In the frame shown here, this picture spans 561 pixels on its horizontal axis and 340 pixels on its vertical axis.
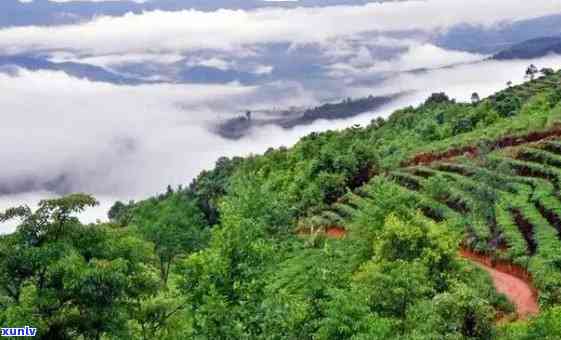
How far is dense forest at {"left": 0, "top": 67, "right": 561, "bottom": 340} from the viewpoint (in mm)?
26406

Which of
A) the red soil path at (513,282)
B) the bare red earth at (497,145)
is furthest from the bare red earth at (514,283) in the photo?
the bare red earth at (497,145)

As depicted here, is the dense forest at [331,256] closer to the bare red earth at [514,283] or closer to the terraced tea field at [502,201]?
the terraced tea field at [502,201]

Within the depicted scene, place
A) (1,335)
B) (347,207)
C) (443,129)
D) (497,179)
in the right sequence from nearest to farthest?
(1,335) < (497,179) < (347,207) < (443,129)

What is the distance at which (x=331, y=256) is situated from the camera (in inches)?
1761

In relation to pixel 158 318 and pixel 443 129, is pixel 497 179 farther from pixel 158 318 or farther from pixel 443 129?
pixel 443 129

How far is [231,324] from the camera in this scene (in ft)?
109

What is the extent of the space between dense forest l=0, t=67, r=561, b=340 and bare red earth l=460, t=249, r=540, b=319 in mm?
466

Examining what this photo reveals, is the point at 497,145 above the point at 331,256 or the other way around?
above

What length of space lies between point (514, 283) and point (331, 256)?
1523 cm

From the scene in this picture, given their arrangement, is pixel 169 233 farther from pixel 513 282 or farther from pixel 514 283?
pixel 514 283

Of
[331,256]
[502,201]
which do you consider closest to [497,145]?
[502,201]

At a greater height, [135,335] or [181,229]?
[135,335]

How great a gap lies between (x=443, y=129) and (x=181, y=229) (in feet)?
136

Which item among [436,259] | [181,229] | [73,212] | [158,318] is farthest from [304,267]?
[181,229]
